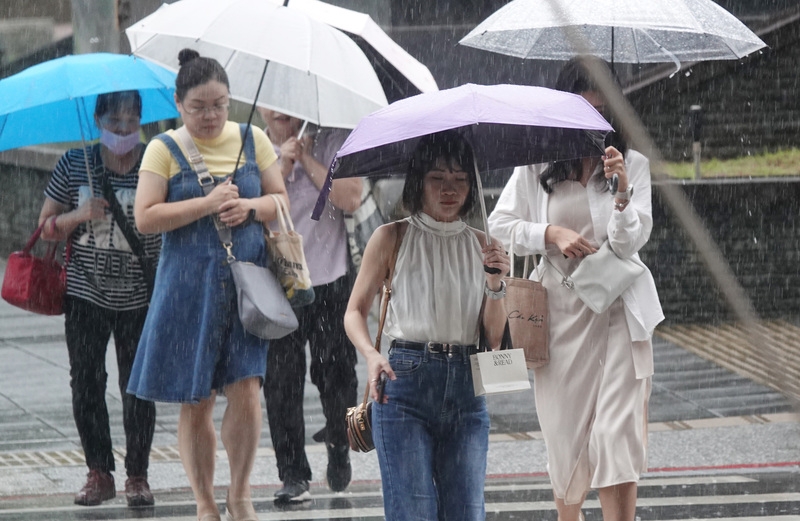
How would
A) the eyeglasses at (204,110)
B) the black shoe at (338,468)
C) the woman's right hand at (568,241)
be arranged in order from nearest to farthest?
1. the woman's right hand at (568,241)
2. the eyeglasses at (204,110)
3. the black shoe at (338,468)

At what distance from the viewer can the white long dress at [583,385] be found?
16.3ft

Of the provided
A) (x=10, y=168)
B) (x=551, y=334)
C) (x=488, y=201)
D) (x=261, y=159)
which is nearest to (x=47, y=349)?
(x=488, y=201)

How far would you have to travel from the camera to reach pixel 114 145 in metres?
6.40

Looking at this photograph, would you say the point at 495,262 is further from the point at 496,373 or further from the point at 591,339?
the point at 591,339

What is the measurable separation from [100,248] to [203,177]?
1.07m

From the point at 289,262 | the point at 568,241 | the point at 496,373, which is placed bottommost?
the point at 496,373

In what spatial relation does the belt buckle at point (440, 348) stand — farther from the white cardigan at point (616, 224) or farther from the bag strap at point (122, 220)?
the bag strap at point (122, 220)

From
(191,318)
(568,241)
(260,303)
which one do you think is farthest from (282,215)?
(568,241)

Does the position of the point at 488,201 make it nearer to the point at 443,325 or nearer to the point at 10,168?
the point at 443,325

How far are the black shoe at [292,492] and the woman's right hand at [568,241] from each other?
2.23 m

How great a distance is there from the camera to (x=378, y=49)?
6383mm

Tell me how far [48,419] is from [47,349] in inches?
114

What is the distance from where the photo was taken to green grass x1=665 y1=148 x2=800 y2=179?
13.5m

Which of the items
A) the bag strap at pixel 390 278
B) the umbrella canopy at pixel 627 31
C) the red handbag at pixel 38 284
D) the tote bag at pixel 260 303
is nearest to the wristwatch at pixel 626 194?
the umbrella canopy at pixel 627 31
